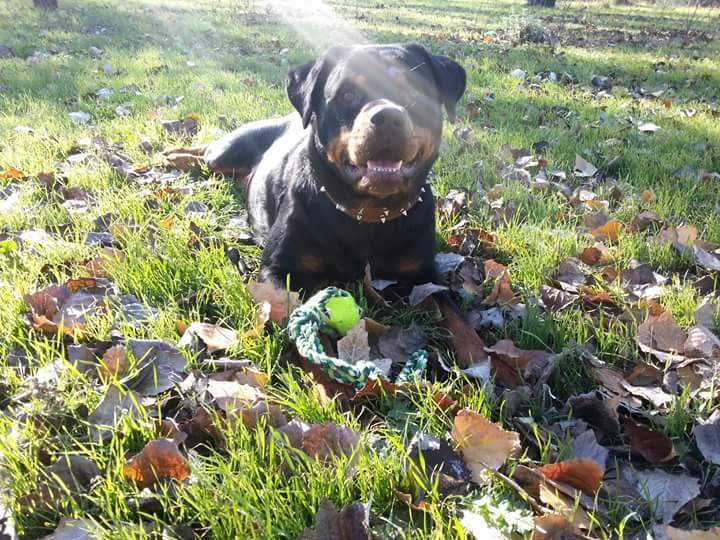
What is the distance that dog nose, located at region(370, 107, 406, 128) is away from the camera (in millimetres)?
2162

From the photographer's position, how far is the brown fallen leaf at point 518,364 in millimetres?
1771

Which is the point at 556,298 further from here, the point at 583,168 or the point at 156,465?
the point at 583,168

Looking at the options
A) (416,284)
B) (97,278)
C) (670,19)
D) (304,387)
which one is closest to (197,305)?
(97,278)

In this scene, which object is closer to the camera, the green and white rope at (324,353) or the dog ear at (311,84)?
the green and white rope at (324,353)

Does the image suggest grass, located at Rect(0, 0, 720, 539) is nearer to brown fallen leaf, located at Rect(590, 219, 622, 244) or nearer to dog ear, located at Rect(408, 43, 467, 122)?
brown fallen leaf, located at Rect(590, 219, 622, 244)

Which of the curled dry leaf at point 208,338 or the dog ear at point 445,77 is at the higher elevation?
the dog ear at point 445,77

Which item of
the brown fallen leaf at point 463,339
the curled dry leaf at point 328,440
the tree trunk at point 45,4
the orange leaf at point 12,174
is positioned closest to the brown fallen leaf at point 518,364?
the brown fallen leaf at point 463,339

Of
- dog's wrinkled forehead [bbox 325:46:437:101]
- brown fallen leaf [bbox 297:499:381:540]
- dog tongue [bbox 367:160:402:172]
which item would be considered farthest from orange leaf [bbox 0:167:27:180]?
brown fallen leaf [bbox 297:499:381:540]

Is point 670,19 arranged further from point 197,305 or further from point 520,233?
point 197,305

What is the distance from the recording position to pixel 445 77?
9.02 feet

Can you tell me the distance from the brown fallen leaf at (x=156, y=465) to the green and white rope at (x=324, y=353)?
1.63ft

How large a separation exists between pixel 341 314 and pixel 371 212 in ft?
2.03

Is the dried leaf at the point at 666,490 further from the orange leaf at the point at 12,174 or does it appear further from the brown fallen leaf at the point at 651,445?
the orange leaf at the point at 12,174

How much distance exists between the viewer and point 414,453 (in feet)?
4.46
